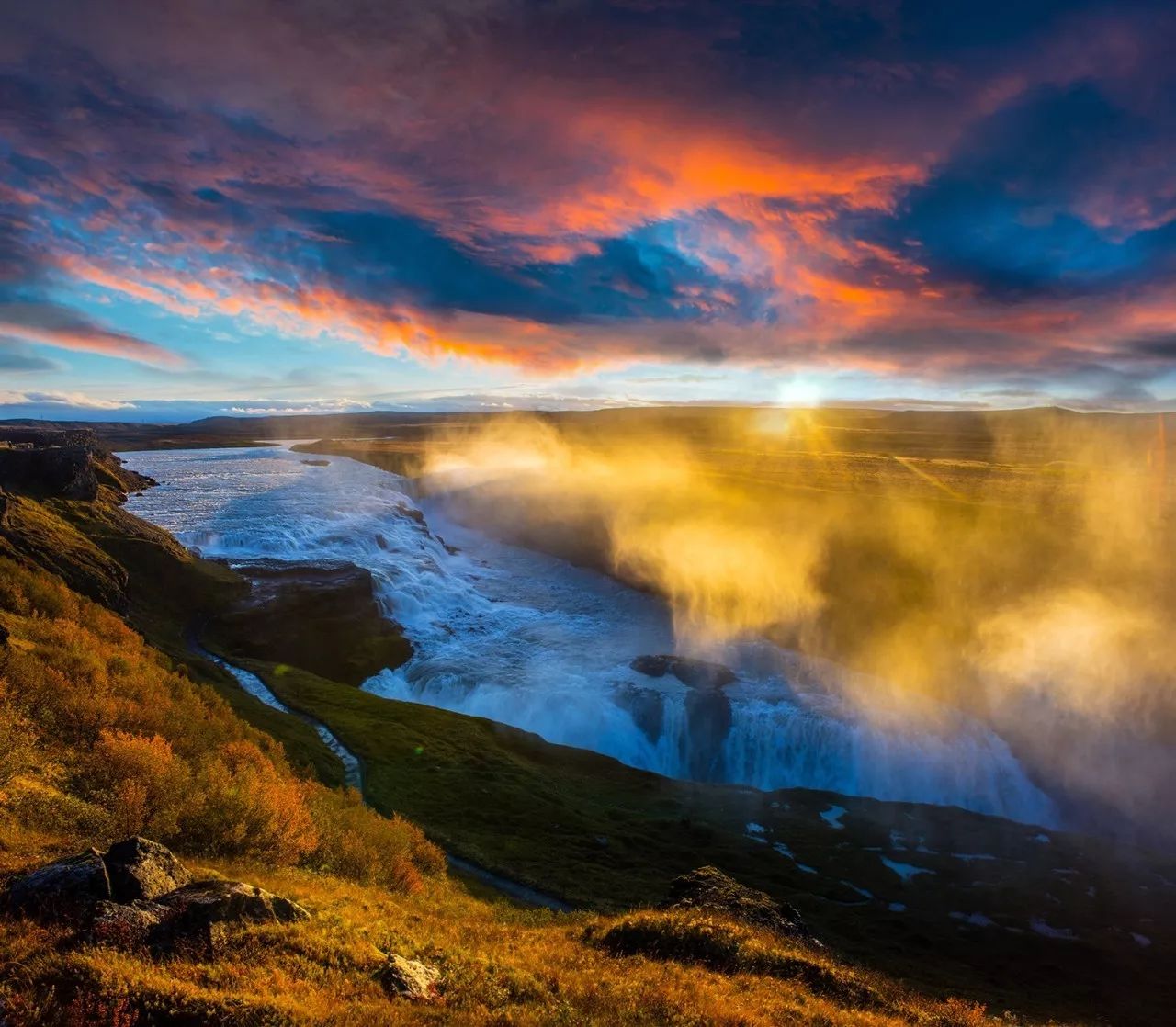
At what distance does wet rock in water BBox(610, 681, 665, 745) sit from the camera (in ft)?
212

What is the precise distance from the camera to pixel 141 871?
11625 mm

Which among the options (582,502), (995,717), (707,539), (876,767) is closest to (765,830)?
(876,767)

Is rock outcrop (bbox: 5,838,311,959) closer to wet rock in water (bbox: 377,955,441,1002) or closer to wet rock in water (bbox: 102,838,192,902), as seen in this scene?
wet rock in water (bbox: 102,838,192,902)

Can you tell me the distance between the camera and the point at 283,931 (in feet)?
37.4

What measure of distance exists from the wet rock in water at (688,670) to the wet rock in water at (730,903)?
45759 millimetres

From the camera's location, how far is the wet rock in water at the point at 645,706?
64.8m

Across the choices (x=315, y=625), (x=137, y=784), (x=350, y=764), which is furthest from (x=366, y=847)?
(x=315, y=625)

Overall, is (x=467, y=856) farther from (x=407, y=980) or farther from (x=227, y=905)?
(x=407, y=980)

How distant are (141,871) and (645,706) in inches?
2258

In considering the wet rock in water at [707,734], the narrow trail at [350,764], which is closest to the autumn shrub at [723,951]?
the narrow trail at [350,764]

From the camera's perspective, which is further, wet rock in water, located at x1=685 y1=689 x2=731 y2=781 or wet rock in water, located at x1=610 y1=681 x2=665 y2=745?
wet rock in water, located at x1=610 y1=681 x2=665 y2=745

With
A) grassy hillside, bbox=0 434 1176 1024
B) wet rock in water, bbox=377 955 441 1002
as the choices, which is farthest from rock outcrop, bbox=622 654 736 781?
wet rock in water, bbox=377 955 441 1002

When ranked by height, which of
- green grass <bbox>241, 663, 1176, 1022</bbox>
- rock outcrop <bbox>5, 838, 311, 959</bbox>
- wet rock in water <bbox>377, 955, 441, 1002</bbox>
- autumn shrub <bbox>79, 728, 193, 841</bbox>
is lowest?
green grass <bbox>241, 663, 1176, 1022</bbox>

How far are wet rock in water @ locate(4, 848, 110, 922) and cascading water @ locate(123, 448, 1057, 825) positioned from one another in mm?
56316
